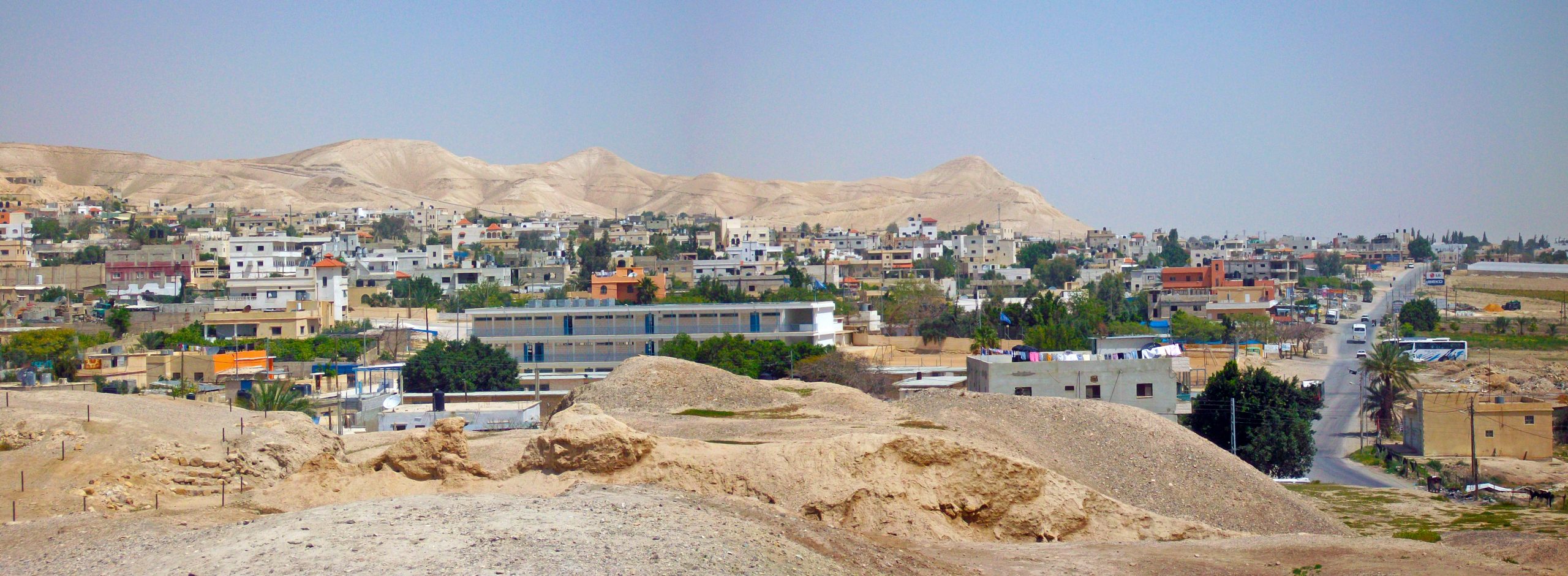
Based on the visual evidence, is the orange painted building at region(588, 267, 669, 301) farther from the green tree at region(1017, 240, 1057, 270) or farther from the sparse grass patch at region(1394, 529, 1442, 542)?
the sparse grass patch at region(1394, 529, 1442, 542)

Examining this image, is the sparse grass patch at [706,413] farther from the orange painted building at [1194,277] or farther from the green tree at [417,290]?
the orange painted building at [1194,277]

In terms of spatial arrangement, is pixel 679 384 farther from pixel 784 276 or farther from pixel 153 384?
pixel 784 276

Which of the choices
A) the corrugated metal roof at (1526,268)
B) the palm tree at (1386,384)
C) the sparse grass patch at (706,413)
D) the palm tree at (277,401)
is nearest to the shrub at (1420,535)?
the sparse grass patch at (706,413)

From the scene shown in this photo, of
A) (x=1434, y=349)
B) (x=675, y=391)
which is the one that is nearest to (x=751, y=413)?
(x=675, y=391)

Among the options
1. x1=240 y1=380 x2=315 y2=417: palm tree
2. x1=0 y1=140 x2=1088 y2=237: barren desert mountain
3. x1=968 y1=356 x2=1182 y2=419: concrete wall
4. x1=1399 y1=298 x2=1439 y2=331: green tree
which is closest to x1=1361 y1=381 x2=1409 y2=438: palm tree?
x1=968 y1=356 x2=1182 y2=419: concrete wall

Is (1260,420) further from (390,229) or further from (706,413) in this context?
(390,229)

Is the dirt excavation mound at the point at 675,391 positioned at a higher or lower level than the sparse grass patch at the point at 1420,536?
higher

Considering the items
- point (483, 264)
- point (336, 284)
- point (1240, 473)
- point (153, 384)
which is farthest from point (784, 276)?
point (1240, 473)
